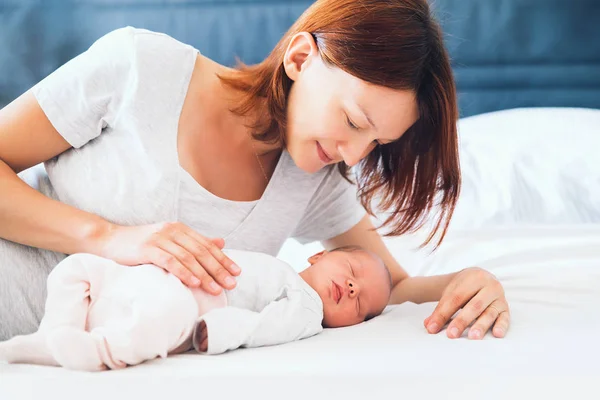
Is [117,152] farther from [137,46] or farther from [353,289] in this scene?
[353,289]

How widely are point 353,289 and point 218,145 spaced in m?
0.35

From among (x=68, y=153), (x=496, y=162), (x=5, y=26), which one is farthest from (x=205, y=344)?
(x=5, y=26)

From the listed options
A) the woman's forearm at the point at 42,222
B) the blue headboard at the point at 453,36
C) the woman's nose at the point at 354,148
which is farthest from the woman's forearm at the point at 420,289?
the blue headboard at the point at 453,36

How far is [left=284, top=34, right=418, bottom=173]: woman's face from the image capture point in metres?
1.20

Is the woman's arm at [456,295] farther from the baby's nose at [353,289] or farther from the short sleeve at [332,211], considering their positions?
the baby's nose at [353,289]

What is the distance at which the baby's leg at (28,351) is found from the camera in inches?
38.4

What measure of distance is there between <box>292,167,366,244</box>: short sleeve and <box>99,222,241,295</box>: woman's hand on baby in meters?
0.43

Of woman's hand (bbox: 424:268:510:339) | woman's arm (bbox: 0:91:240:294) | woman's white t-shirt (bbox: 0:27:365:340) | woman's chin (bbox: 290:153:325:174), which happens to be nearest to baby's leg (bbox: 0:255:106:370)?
woman's arm (bbox: 0:91:240:294)

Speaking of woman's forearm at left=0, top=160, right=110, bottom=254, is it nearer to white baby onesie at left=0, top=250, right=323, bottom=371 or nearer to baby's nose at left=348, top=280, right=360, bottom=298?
white baby onesie at left=0, top=250, right=323, bottom=371

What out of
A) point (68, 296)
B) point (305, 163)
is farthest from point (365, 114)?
point (68, 296)

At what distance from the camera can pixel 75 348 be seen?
0.92m

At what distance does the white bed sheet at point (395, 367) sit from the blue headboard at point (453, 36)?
118cm

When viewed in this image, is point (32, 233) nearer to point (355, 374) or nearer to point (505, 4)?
point (355, 374)

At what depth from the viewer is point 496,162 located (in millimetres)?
2037
